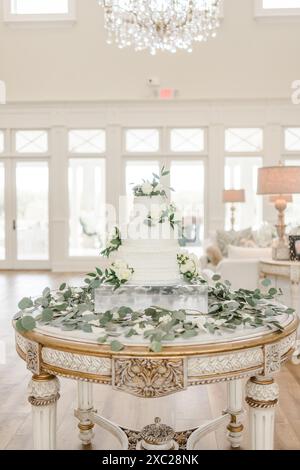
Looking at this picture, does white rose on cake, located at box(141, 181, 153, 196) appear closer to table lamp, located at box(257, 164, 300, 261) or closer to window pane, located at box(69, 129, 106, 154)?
table lamp, located at box(257, 164, 300, 261)

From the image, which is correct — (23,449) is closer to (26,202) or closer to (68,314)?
(68,314)

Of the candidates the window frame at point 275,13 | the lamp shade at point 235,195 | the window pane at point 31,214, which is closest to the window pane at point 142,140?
the window pane at point 31,214

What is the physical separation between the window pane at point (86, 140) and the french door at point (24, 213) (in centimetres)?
71

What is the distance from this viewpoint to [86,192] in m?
10.5

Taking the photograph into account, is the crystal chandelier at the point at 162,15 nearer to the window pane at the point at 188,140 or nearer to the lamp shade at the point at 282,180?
the lamp shade at the point at 282,180

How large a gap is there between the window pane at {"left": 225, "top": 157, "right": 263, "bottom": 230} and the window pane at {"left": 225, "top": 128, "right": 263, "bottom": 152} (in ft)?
0.68

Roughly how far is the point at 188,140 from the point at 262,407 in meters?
9.08

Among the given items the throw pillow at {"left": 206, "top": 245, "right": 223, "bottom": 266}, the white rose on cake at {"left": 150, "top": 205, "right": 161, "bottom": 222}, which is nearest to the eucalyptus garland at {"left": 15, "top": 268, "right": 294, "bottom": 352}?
the white rose on cake at {"left": 150, "top": 205, "right": 161, "bottom": 222}

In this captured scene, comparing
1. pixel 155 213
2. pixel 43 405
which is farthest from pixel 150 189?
pixel 43 405

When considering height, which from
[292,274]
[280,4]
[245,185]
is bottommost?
[292,274]

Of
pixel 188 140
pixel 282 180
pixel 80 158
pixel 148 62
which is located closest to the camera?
pixel 282 180

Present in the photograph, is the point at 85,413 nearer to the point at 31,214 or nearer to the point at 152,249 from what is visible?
the point at 152,249

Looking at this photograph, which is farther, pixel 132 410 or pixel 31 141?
pixel 31 141

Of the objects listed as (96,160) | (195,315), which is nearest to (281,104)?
(96,160)
